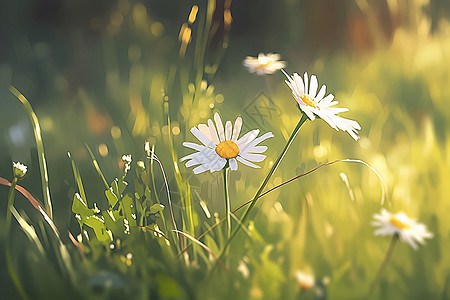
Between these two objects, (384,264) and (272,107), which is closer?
(384,264)

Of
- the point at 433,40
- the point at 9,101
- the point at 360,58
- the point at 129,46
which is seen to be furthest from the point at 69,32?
the point at 433,40

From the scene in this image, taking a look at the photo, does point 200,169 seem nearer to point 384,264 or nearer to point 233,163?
point 233,163

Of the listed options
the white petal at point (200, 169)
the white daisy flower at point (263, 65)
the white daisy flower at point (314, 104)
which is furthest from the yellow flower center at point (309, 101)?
the white daisy flower at point (263, 65)

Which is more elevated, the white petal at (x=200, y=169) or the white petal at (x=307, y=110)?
the white petal at (x=307, y=110)

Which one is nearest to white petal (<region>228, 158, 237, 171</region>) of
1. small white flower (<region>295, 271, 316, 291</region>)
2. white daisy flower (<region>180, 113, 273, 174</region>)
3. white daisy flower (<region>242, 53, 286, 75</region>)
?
white daisy flower (<region>180, 113, 273, 174</region>)

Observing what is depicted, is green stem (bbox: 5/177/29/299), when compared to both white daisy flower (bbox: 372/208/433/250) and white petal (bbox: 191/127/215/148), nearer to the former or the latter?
white petal (bbox: 191/127/215/148)

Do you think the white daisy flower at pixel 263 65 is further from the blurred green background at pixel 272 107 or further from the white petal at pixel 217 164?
the white petal at pixel 217 164

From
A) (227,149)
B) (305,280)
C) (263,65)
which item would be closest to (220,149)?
(227,149)
